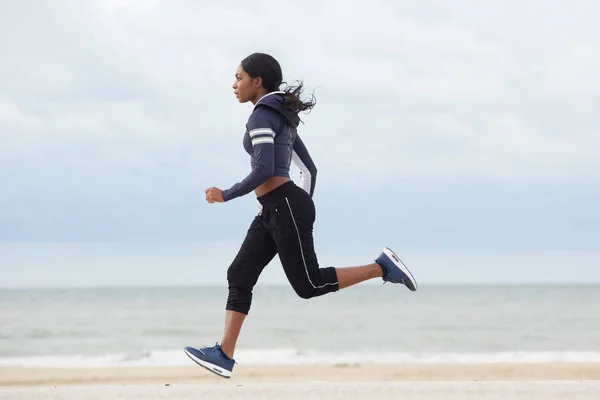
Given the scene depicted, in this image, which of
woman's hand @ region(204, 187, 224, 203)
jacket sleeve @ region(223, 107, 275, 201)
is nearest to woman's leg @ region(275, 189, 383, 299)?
jacket sleeve @ region(223, 107, 275, 201)

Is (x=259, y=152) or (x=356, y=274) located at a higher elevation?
(x=259, y=152)

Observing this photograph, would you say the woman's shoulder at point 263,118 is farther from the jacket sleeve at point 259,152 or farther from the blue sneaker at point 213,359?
the blue sneaker at point 213,359

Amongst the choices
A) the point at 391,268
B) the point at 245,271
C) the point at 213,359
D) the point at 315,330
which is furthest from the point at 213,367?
the point at 315,330

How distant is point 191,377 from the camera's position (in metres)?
12.2

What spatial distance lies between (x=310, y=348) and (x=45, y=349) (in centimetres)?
527

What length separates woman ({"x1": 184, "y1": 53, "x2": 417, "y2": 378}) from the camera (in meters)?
4.48

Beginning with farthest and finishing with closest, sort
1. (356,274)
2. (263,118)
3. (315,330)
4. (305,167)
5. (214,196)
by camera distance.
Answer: (315,330) → (305,167) → (356,274) → (263,118) → (214,196)

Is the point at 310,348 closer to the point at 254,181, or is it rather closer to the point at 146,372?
the point at 146,372

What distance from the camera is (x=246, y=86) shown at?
4648 millimetres

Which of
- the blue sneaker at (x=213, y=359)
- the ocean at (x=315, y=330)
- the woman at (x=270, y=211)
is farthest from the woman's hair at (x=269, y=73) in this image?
the ocean at (x=315, y=330)

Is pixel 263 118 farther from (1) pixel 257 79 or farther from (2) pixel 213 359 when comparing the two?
(2) pixel 213 359

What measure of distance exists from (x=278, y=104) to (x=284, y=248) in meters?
0.79

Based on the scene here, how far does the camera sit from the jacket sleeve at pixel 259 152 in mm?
4398

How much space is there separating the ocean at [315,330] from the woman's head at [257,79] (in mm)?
9939
